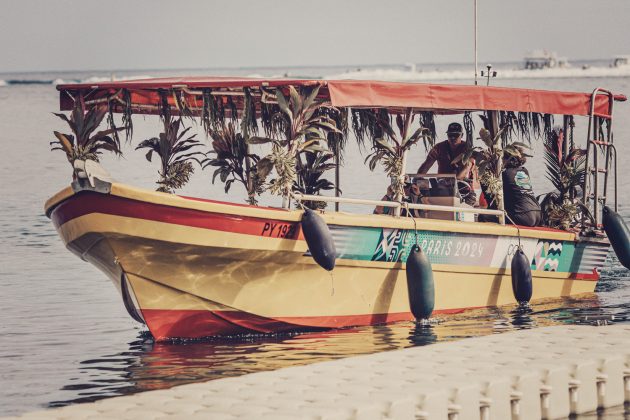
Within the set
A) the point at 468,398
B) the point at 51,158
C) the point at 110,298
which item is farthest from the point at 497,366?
the point at 51,158

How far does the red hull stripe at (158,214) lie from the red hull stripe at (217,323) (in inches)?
49.6

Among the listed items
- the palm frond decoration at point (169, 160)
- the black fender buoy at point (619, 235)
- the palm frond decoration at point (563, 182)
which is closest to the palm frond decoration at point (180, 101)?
the palm frond decoration at point (169, 160)

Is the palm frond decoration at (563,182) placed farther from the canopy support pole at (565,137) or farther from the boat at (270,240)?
the boat at (270,240)

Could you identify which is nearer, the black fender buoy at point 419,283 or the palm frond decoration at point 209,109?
the palm frond decoration at point 209,109

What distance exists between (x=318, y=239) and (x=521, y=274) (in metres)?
3.97

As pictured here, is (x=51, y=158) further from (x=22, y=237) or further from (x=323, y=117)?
(x=323, y=117)

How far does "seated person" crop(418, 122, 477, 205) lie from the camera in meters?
17.2

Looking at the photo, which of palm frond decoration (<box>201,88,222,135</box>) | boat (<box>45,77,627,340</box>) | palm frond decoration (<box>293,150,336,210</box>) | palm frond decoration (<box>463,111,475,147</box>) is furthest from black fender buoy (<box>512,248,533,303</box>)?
palm frond decoration (<box>201,88,222,135</box>)

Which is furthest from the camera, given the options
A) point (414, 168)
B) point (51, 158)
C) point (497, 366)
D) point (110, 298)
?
point (51, 158)

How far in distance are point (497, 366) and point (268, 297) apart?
4178mm

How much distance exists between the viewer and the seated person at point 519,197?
1752cm

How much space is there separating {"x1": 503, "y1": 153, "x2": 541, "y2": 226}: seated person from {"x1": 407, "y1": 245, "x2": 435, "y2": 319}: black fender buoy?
254 centimetres

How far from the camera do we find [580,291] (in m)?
19.0

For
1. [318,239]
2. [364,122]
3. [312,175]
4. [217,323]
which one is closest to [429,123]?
[364,122]
